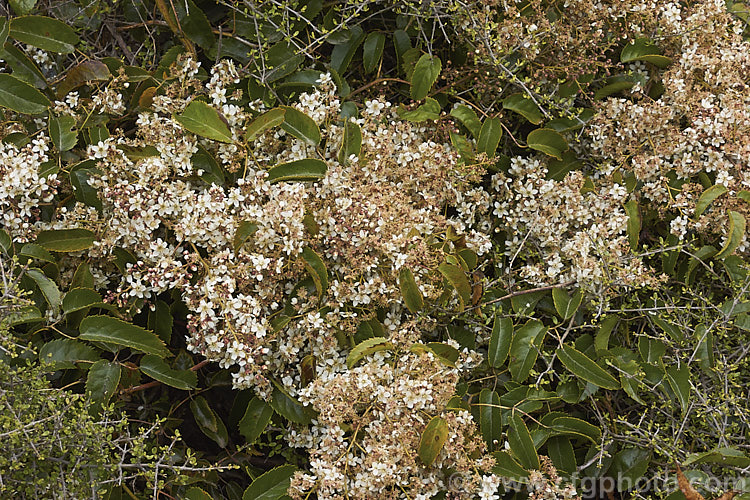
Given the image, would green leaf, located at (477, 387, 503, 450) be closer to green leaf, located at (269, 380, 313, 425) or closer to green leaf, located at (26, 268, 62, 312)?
green leaf, located at (269, 380, 313, 425)

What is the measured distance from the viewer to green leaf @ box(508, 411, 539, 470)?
5.64 ft

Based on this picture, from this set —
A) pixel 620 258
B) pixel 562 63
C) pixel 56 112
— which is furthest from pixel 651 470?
pixel 56 112

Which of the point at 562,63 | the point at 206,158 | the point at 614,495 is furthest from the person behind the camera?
the point at 562,63

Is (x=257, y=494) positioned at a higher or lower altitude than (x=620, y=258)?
lower

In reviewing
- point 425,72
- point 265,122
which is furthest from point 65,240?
point 425,72

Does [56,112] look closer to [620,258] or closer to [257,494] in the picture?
[257,494]

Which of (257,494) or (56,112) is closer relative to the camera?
(257,494)

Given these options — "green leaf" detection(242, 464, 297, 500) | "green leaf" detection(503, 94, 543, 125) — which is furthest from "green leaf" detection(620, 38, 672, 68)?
"green leaf" detection(242, 464, 297, 500)

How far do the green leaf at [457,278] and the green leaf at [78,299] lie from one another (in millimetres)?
823

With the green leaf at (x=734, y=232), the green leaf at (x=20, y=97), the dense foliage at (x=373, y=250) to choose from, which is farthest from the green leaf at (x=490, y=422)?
the green leaf at (x=20, y=97)

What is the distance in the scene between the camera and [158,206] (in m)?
1.66

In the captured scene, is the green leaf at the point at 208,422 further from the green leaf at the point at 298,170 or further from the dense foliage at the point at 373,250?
the green leaf at the point at 298,170

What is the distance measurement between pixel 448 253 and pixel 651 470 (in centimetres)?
80

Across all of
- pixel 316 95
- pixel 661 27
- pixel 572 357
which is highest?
pixel 661 27
